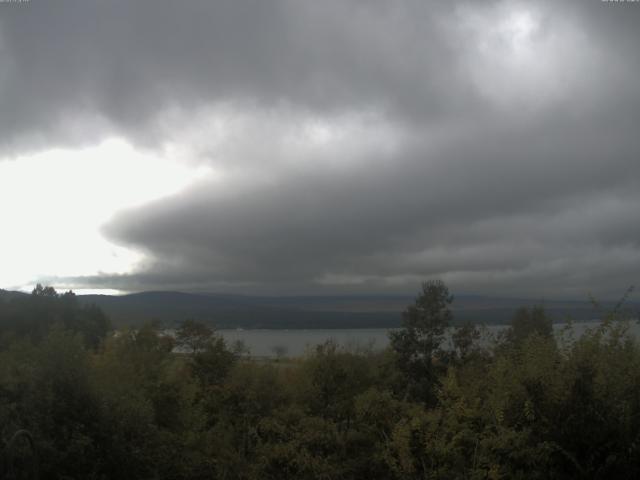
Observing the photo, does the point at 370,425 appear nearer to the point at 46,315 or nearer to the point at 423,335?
the point at 423,335

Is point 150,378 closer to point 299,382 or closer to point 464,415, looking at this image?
point 299,382

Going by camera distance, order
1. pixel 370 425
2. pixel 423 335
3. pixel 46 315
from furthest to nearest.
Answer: pixel 46 315
pixel 423 335
pixel 370 425

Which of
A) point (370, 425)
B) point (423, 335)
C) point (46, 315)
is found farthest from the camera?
point (46, 315)

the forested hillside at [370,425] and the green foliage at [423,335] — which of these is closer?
the forested hillside at [370,425]

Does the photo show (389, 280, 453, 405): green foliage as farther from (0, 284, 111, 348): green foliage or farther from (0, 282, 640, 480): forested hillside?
(0, 284, 111, 348): green foliage

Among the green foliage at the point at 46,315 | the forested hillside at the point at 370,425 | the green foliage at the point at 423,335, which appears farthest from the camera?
the green foliage at the point at 46,315

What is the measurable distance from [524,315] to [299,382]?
99.3 feet

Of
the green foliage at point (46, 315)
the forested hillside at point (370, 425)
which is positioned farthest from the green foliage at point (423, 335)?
the green foliage at point (46, 315)

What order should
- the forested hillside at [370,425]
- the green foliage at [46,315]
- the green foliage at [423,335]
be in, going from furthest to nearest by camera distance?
the green foliage at [46,315] < the green foliage at [423,335] < the forested hillside at [370,425]

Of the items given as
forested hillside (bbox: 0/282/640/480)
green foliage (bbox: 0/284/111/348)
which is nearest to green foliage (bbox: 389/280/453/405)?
forested hillside (bbox: 0/282/640/480)

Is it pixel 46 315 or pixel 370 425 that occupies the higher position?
pixel 46 315

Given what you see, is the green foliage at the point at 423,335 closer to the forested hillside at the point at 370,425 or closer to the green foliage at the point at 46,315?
the forested hillside at the point at 370,425

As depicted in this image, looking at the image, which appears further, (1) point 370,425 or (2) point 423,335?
(2) point 423,335

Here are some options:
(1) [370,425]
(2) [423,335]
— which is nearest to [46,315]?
(2) [423,335]
